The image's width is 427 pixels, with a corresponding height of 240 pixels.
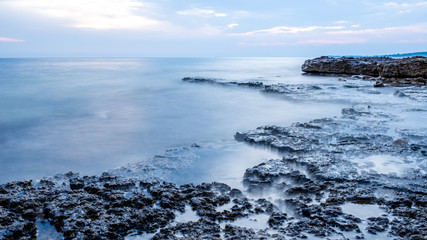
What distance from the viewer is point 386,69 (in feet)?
58.4

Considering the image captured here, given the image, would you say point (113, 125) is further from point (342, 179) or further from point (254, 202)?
point (342, 179)

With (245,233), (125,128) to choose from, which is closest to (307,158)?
(245,233)

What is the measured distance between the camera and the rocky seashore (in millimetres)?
2621

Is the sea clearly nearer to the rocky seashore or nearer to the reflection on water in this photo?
the reflection on water

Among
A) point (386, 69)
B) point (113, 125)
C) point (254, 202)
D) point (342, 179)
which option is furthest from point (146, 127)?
point (386, 69)

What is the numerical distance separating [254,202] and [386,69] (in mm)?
18202

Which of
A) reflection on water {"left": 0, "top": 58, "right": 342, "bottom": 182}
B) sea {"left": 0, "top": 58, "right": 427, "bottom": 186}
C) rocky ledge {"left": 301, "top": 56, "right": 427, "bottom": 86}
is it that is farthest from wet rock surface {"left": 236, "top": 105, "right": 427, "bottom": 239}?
rocky ledge {"left": 301, "top": 56, "right": 427, "bottom": 86}

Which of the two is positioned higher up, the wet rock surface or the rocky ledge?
the rocky ledge

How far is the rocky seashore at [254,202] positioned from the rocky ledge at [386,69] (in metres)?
12.3

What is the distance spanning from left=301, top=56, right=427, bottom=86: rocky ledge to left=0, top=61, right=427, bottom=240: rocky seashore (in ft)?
40.5

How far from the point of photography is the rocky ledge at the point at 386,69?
16266 millimetres

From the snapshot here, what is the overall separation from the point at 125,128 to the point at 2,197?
3.90 meters

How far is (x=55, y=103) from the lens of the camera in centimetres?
1065

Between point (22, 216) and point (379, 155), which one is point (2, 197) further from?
point (379, 155)
